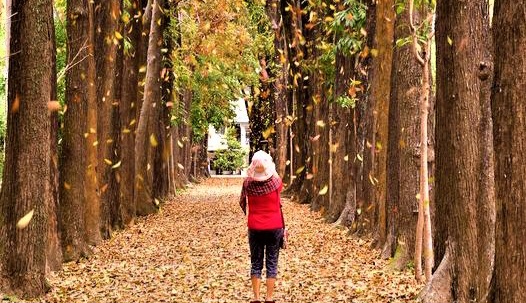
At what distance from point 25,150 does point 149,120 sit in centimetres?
1614

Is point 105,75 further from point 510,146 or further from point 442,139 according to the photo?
point 510,146

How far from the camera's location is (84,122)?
1572 cm

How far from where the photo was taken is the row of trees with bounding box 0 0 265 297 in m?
11.3

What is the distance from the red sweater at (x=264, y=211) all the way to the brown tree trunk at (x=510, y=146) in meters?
4.50

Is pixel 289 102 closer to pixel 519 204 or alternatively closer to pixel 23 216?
pixel 23 216

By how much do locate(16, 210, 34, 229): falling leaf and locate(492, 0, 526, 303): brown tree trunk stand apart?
21.8ft

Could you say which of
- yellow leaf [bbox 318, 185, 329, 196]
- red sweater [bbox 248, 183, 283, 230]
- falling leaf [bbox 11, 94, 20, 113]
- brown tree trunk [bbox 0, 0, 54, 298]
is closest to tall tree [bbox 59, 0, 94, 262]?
brown tree trunk [bbox 0, 0, 54, 298]

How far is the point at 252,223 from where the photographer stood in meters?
10.8

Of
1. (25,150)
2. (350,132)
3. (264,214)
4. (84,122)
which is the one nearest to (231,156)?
(350,132)

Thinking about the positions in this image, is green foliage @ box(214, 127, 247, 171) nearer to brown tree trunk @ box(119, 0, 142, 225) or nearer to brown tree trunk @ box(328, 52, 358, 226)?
brown tree trunk @ box(328, 52, 358, 226)

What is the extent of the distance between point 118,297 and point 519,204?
23.3 ft

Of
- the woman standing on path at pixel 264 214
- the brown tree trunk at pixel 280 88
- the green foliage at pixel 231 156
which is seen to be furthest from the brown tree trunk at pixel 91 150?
the green foliage at pixel 231 156

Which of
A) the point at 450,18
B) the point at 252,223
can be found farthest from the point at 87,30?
the point at 450,18

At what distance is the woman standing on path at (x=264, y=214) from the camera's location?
10664mm
